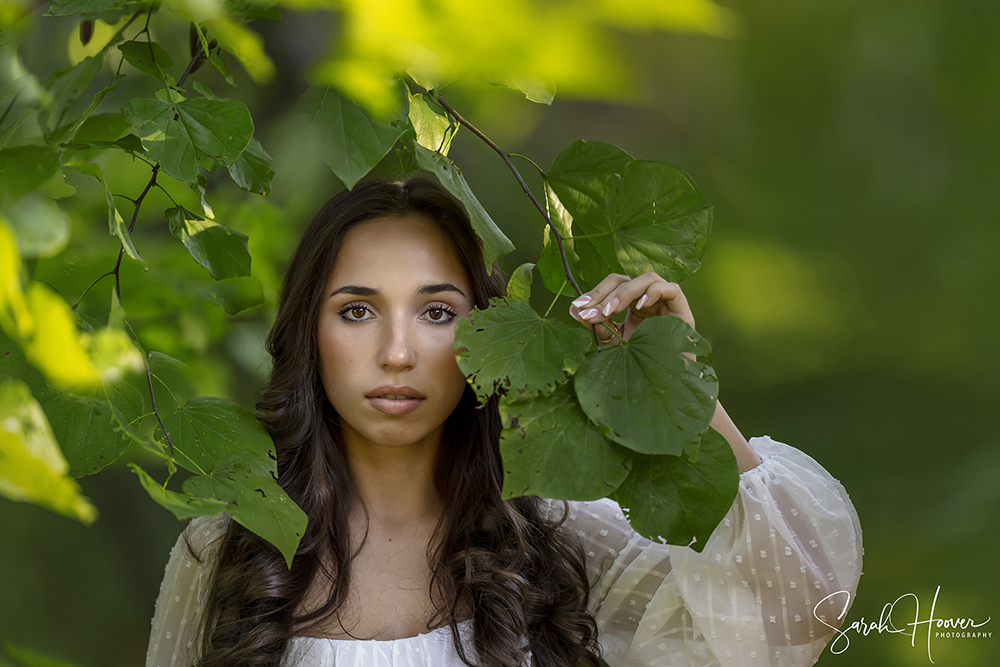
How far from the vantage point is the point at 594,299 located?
84 centimetres

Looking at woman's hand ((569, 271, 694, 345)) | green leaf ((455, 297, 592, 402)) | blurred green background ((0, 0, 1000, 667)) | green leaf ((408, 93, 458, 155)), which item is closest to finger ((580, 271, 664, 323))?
woman's hand ((569, 271, 694, 345))

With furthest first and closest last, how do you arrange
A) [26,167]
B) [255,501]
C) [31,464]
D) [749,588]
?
[749,588]
[255,501]
[26,167]
[31,464]

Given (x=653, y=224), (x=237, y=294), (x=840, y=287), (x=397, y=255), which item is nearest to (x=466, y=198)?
(x=653, y=224)

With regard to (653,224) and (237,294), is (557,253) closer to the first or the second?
(653,224)

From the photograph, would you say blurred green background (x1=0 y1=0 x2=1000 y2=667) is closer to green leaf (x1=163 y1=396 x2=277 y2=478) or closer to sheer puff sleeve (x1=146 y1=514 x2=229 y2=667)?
sheer puff sleeve (x1=146 y1=514 x2=229 y2=667)

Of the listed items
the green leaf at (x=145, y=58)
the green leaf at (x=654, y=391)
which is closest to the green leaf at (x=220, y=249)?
the green leaf at (x=145, y=58)

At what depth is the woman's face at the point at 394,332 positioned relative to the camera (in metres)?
1.06

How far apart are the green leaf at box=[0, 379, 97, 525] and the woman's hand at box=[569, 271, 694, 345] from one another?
55cm

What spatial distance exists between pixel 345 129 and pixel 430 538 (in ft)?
2.74

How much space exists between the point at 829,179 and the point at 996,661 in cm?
114

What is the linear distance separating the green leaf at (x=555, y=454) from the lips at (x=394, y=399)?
1.33 feet

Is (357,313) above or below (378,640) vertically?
above

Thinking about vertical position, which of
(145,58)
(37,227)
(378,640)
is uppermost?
(145,58)

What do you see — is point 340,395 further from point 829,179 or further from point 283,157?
point 829,179
